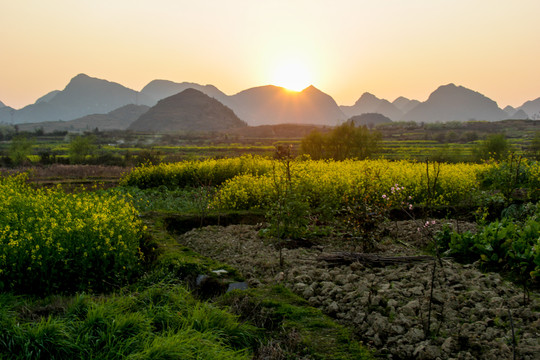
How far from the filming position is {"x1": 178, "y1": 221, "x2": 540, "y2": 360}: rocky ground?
124 inches

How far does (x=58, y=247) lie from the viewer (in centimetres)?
468

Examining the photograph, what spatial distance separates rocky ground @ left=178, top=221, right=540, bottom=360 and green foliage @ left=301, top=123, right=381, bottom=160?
2484 cm

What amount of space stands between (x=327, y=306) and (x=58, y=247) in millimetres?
3618

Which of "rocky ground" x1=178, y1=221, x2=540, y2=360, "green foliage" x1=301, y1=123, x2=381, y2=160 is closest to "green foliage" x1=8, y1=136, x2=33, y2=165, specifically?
"green foliage" x1=301, y1=123, x2=381, y2=160

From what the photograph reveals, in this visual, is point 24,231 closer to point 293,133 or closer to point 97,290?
point 97,290

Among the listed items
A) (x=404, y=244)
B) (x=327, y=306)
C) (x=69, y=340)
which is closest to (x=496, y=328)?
(x=327, y=306)

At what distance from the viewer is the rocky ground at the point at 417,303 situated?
10.3 feet

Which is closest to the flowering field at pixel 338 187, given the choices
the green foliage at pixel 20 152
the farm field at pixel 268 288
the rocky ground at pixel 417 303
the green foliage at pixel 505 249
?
the farm field at pixel 268 288

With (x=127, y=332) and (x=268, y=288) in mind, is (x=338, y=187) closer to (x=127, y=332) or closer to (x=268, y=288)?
(x=268, y=288)

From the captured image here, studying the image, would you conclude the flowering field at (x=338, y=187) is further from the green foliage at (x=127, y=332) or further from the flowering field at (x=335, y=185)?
the green foliage at (x=127, y=332)

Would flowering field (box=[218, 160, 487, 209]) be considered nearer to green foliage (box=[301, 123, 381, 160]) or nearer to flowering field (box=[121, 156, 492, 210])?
flowering field (box=[121, 156, 492, 210])

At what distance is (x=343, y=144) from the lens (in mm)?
30266

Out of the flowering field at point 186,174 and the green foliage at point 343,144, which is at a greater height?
the green foliage at point 343,144

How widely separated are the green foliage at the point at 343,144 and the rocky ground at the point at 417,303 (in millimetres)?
24841
